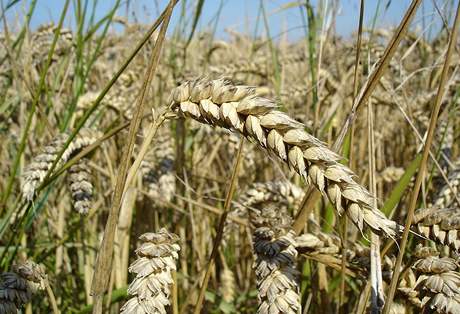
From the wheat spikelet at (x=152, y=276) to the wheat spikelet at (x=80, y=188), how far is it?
1.16 feet

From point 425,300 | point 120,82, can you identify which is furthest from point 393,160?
point 425,300

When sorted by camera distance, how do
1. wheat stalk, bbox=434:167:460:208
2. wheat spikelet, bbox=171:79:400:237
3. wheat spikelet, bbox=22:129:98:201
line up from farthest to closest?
wheat stalk, bbox=434:167:460:208 < wheat spikelet, bbox=22:129:98:201 < wheat spikelet, bbox=171:79:400:237

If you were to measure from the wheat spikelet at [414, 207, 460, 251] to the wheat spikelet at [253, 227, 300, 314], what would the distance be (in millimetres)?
160

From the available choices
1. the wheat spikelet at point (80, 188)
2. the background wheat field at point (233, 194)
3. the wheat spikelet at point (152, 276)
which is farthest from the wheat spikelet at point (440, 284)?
the wheat spikelet at point (80, 188)

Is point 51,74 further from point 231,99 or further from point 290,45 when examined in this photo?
point 290,45

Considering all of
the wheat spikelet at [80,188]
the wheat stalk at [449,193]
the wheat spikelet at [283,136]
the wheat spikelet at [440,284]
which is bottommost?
the wheat spikelet at [440,284]

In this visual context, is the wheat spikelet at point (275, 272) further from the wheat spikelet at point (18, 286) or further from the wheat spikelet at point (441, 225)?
the wheat spikelet at point (18, 286)

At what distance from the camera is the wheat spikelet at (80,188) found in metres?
0.96

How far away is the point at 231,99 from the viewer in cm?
57

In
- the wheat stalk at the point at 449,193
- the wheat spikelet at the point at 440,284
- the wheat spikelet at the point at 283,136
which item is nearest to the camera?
the wheat spikelet at the point at 283,136

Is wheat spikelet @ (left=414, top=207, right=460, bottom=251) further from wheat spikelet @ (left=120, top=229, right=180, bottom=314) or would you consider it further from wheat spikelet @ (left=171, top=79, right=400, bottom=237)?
wheat spikelet @ (left=120, top=229, right=180, bottom=314)

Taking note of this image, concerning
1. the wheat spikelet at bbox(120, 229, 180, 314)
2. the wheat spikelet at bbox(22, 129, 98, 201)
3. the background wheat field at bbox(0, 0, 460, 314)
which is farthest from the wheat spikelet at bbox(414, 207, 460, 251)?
the wheat spikelet at bbox(22, 129, 98, 201)

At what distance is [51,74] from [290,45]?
10.7 feet

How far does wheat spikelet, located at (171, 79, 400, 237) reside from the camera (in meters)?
0.47
